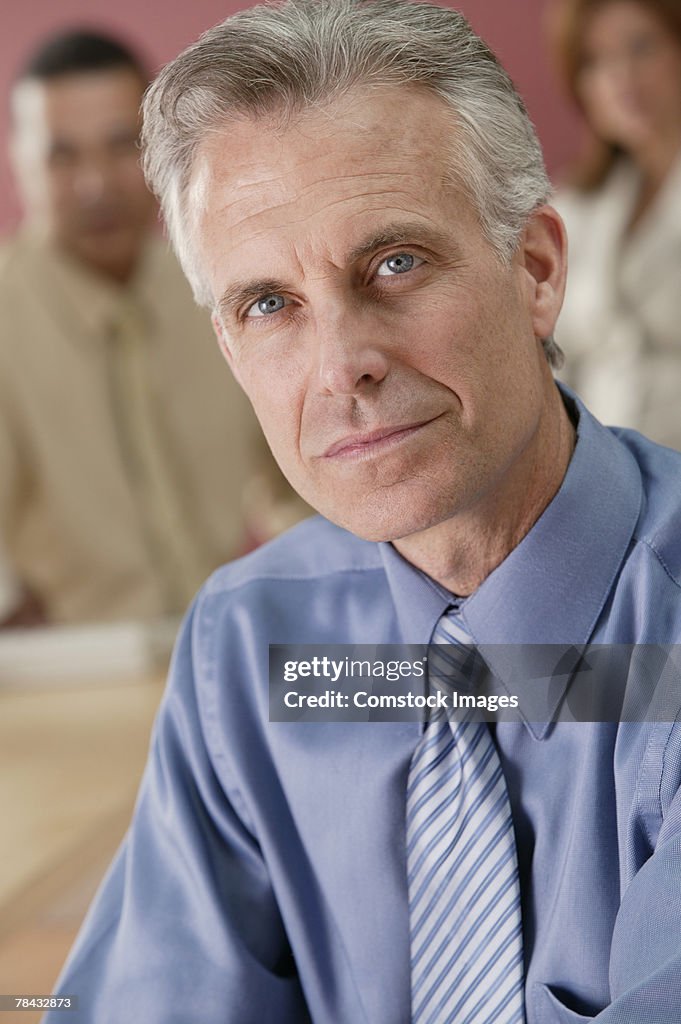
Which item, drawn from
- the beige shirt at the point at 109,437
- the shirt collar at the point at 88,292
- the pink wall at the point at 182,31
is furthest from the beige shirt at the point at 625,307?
the shirt collar at the point at 88,292

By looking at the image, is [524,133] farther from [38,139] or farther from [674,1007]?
[38,139]

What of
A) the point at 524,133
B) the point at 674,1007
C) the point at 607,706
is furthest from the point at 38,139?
the point at 674,1007

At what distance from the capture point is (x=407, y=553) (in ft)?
2.64

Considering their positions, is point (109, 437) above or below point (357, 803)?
below

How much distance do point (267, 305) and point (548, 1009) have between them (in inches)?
16.9

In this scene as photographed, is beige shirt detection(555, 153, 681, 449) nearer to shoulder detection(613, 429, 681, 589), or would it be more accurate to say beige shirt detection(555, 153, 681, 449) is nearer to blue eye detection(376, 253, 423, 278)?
shoulder detection(613, 429, 681, 589)

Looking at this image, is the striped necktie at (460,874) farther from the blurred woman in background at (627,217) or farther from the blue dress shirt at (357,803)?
the blurred woman in background at (627,217)

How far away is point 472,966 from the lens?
28.5 inches

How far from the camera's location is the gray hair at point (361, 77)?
27.3 inches

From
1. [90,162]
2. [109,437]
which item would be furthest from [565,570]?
[90,162]

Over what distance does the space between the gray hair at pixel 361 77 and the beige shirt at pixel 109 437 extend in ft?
6.04

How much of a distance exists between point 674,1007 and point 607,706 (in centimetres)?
18

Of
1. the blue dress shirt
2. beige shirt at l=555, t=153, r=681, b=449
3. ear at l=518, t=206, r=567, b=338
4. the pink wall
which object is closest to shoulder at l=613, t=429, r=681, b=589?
the blue dress shirt

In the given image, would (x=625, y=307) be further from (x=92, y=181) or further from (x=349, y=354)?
(x=349, y=354)
